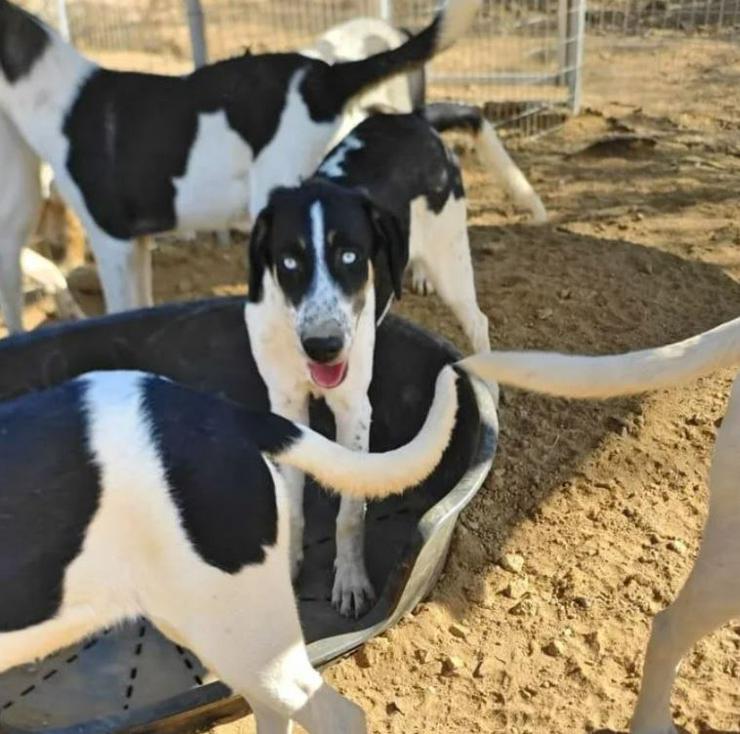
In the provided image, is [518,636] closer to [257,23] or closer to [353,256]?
[353,256]

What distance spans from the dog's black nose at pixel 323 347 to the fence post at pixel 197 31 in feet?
11.3

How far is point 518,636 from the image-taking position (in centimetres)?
302

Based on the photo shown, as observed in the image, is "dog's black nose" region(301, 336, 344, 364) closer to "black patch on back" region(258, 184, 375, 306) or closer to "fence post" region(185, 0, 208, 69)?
"black patch on back" region(258, 184, 375, 306)

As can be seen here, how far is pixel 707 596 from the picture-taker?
2.36 m

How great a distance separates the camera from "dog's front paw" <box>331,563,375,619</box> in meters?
3.13

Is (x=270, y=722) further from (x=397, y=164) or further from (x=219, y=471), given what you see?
(x=397, y=164)

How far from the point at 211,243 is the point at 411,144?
100 inches

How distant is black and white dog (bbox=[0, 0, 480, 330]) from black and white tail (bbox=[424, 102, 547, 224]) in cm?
32

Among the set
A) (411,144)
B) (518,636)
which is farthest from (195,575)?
(411,144)

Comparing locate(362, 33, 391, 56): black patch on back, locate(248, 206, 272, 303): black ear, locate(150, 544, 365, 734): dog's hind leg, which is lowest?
locate(150, 544, 365, 734): dog's hind leg

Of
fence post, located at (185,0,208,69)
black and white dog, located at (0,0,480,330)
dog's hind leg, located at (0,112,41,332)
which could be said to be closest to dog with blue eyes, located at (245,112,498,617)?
black and white dog, located at (0,0,480,330)

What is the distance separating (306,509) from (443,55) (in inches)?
250

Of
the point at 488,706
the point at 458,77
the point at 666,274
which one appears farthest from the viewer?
the point at 458,77

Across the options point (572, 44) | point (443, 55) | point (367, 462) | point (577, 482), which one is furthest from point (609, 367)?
point (443, 55)
